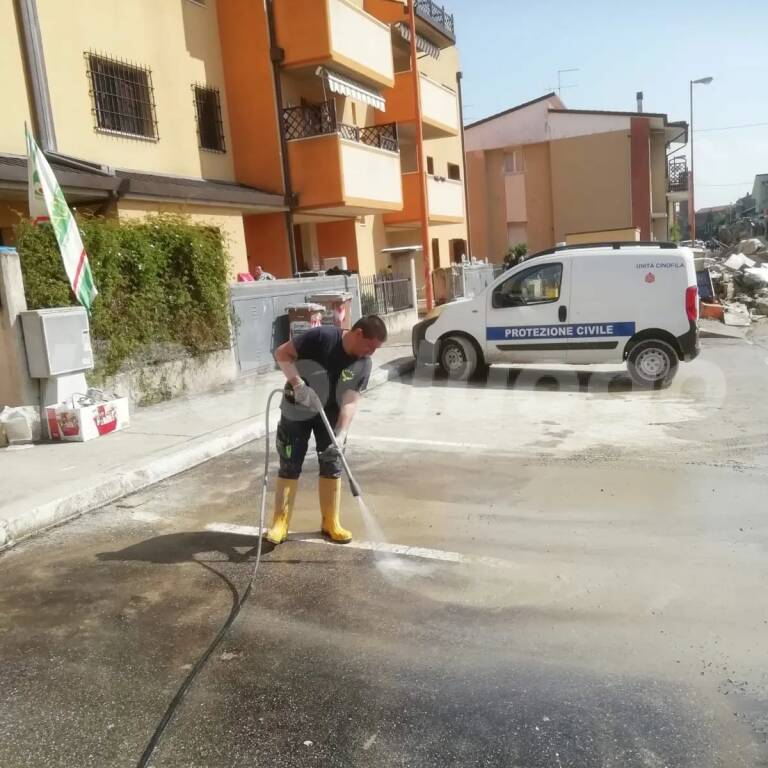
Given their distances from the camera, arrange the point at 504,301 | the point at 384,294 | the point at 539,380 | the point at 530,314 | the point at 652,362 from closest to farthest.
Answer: the point at 652,362, the point at 530,314, the point at 504,301, the point at 539,380, the point at 384,294

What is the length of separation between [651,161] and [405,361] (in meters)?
31.1

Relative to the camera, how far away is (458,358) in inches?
442

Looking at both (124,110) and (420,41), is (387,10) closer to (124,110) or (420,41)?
(420,41)

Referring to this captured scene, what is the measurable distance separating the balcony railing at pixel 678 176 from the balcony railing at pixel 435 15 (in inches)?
861

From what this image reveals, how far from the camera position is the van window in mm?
10344

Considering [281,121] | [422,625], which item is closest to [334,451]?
[422,625]

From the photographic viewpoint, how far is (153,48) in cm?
1369

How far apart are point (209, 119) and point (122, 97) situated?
277 centimetres

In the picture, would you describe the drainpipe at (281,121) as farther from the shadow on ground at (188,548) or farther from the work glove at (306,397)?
the work glove at (306,397)

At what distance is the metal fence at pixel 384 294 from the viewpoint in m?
16.2

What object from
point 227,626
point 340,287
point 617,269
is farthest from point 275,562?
point 340,287

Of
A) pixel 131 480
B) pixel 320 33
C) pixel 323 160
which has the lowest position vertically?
pixel 131 480

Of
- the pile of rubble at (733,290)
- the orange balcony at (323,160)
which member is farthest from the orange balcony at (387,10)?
the pile of rubble at (733,290)

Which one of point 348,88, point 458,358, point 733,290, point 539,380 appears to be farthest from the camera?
point 733,290
